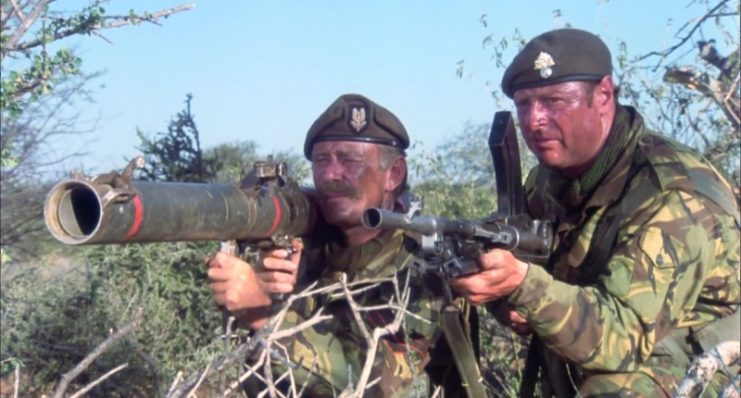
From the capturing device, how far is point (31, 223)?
1255cm

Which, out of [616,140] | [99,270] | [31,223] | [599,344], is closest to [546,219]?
[616,140]

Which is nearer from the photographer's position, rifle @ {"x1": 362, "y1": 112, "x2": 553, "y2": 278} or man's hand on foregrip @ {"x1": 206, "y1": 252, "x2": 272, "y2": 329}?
rifle @ {"x1": 362, "y1": 112, "x2": 553, "y2": 278}

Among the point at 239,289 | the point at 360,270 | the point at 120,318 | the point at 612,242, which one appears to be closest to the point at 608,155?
the point at 612,242

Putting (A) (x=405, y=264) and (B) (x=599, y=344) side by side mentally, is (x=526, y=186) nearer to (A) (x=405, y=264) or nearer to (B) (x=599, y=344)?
(A) (x=405, y=264)

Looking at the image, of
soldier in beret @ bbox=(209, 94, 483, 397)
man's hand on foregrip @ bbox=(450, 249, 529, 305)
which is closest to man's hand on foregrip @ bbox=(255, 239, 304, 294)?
soldier in beret @ bbox=(209, 94, 483, 397)

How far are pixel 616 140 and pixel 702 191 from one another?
Result: 332mm

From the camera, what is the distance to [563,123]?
3.94 metres

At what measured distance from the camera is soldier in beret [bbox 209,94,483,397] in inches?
174

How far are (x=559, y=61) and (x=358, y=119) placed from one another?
3.20 ft

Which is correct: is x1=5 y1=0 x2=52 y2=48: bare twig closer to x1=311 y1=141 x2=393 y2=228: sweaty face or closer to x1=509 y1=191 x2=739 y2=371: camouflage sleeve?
x1=311 y1=141 x2=393 y2=228: sweaty face

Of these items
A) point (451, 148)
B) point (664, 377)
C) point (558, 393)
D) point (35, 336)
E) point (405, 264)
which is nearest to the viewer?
point (664, 377)

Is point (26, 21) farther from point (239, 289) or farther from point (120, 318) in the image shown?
point (120, 318)

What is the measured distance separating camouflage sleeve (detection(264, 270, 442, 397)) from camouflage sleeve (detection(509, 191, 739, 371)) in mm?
833

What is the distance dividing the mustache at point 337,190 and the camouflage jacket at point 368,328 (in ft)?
0.73
